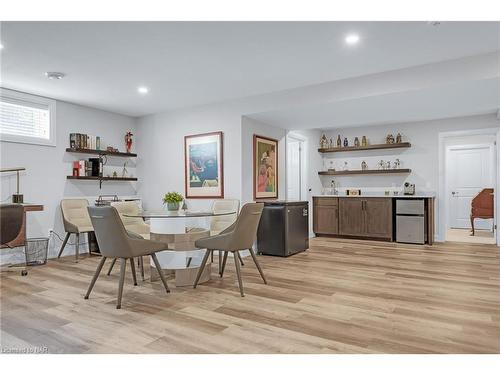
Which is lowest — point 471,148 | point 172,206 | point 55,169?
point 172,206

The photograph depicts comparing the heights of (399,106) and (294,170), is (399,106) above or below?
above

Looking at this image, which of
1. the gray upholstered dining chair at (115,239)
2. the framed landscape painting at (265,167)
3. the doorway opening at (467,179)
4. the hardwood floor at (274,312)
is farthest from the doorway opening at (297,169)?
the gray upholstered dining chair at (115,239)

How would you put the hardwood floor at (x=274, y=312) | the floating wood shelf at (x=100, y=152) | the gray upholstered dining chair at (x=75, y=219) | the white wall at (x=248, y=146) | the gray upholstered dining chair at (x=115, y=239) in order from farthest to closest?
the floating wood shelf at (x=100, y=152) < the white wall at (x=248, y=146) < the gray upholstered dining chair at (x=75, y=219) < the gray upholstered dining chair at (x=115, y=239) < the hardwood floor at (x=274, y=312)

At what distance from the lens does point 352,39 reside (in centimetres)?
322

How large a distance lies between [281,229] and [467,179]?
5899 millimetres

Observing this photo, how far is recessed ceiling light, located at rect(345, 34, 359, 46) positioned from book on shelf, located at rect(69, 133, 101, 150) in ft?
14.2

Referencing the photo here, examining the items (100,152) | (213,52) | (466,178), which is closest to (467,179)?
(466,178)

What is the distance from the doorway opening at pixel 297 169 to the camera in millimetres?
6969

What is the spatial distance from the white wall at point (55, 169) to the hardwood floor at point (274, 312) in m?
0.98

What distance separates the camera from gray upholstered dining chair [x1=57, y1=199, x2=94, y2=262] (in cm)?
489

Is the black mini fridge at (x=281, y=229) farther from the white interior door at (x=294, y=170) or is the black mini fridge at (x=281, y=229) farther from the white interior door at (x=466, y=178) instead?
the white interior door at (x=466, y=178)

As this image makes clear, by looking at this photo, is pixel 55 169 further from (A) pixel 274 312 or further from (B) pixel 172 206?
(A) pixel 274 312

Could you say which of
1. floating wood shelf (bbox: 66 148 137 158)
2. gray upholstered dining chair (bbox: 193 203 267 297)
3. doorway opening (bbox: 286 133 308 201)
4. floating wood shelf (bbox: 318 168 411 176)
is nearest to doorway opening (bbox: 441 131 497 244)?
floating wood shelf (bbox: 318 168 411 176)
